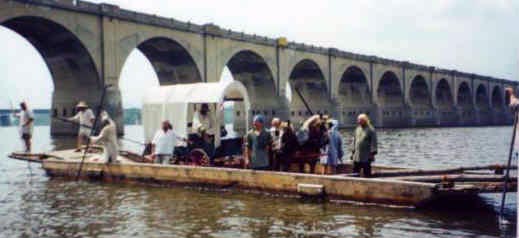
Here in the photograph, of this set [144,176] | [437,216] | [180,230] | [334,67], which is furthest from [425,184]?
[334,67]

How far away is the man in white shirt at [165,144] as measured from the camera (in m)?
14.4

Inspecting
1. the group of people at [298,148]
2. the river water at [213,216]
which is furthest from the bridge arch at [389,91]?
the river water at [213,216]

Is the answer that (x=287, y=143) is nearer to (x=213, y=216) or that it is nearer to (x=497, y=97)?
(x=213, y=216)

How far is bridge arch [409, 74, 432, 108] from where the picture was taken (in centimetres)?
8429

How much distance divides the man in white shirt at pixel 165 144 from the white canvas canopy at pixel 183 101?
2.88ft

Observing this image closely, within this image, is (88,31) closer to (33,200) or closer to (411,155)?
(411,155)

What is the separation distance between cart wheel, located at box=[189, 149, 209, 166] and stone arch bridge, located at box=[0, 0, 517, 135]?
20992 millimetres

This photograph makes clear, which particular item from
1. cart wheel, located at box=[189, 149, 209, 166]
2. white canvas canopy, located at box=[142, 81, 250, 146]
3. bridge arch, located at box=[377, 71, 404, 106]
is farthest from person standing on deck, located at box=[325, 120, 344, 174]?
bridge arch, located at box=[377, 71, 404, 106]

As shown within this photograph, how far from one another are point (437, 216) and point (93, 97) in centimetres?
3153

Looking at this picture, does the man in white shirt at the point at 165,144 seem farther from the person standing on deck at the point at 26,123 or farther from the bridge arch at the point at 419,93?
the bridge arch at the point at 419,93

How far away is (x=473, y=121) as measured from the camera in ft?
308

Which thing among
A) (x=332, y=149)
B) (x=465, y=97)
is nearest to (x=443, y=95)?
(x=465, y=97)

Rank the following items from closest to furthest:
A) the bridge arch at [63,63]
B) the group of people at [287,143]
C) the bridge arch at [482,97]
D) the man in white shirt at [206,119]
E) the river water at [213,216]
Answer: the river water at [213,216] < the group of people at [287,143] < the man in white shirt at [206,119] < the bridge arch at [63,63] < the bridge arch at [482,97]

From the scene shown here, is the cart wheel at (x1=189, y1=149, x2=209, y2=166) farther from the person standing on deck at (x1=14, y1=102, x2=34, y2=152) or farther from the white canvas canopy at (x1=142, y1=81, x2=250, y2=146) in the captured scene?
the person standing on deck at (x1=14, y1=102, x2=34, y2=152)
